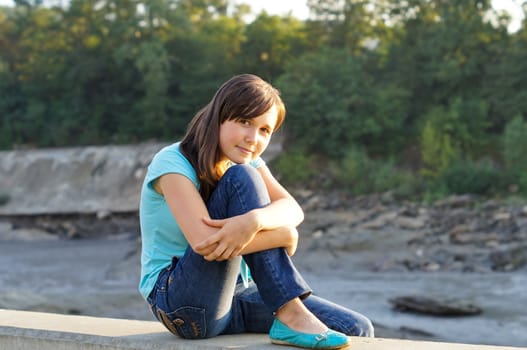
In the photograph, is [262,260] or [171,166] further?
[171,166]

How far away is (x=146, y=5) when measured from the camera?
3216 cm

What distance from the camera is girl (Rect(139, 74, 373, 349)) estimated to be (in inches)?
107

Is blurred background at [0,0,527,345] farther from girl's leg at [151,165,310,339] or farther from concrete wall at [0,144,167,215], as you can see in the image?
girl's leg at [151,165,310,339]

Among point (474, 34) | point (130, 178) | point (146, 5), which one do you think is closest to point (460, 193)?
point (474, 34)

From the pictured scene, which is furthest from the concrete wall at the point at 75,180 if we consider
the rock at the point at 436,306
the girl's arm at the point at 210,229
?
the girl's arm at the point at 210,229

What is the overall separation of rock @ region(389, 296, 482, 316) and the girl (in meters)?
9.88

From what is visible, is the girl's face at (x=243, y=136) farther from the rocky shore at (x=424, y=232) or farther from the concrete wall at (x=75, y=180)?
the concrete wall at (x=75, y=180)

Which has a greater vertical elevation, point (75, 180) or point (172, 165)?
point (172, 165)

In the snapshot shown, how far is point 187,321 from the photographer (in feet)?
9.18

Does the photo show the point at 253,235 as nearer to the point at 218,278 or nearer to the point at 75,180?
the point at 218,278

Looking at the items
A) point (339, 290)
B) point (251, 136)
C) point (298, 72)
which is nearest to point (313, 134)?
point (298, 72)

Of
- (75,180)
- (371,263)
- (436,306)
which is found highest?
(436,306)

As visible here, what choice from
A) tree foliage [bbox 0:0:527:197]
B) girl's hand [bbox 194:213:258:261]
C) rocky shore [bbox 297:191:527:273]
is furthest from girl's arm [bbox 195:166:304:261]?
tree foliage [bbox 0:0:527:197]

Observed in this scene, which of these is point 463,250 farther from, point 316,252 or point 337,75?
point 337,75
